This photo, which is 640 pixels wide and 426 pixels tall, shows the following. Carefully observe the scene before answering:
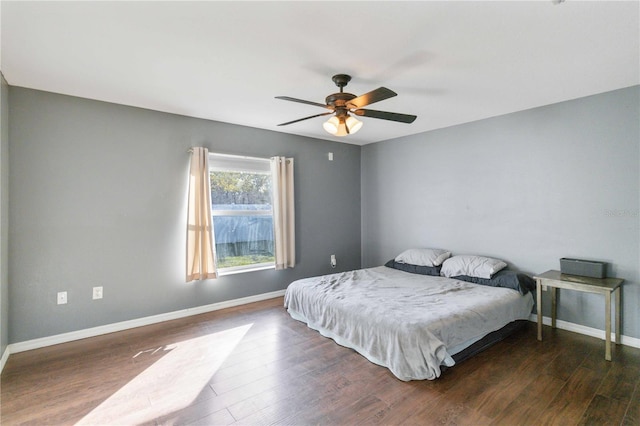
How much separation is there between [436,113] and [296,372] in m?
3.17

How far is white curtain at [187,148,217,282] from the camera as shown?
3.62 m

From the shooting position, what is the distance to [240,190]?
4.16 metres

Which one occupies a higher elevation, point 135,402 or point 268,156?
point 268,156

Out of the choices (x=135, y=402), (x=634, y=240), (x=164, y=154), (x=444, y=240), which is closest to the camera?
(x=135, y=402)

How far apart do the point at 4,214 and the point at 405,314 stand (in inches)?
138

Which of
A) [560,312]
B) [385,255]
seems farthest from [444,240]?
[560,312]

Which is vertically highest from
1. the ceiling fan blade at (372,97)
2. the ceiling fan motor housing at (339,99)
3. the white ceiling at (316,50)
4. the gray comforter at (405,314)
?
the white ceiling at (316,50)

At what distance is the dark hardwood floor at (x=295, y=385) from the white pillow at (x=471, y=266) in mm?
741

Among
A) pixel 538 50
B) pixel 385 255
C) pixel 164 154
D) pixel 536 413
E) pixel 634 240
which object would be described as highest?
pixel 538 50

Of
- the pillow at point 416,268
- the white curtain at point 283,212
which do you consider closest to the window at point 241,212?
the white curtain at point 283,212

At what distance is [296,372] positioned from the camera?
2.41 meters

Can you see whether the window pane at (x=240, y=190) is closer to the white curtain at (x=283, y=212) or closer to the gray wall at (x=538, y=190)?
the white curtain at (x=283, y=212)

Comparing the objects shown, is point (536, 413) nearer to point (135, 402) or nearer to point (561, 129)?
point (135, 402)

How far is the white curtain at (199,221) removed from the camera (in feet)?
11.9
